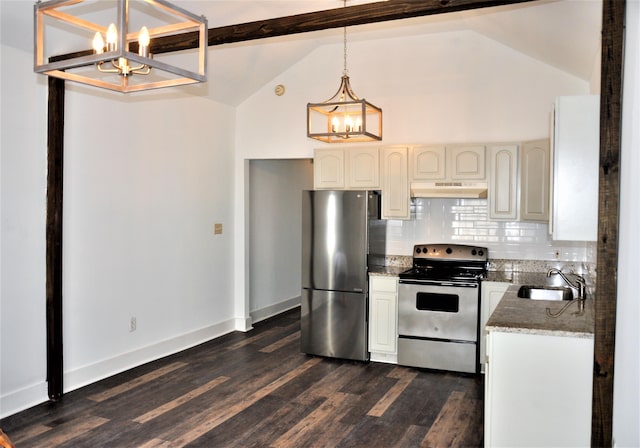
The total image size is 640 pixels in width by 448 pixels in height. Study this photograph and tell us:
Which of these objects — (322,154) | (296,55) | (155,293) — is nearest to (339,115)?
(322,154)

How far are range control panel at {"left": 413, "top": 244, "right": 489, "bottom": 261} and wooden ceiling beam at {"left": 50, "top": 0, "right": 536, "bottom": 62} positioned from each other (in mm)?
2742

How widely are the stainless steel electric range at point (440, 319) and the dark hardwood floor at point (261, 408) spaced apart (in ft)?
0.45

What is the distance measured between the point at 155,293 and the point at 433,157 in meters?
3.01

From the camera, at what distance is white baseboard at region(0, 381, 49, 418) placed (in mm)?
3816

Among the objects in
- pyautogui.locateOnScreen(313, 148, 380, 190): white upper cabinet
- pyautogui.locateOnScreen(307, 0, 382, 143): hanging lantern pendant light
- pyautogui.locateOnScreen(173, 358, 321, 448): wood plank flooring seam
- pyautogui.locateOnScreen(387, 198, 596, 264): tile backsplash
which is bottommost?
pyautogui.locateOnScreen(173, 358, 321, 448): wood plank flooring seam

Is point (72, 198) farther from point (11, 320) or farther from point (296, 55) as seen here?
point (296, 55)

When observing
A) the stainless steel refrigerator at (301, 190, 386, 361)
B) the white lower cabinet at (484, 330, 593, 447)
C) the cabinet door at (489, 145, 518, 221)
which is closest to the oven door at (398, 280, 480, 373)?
the stainless steel refrigerator at (301, 190, 386, 361)

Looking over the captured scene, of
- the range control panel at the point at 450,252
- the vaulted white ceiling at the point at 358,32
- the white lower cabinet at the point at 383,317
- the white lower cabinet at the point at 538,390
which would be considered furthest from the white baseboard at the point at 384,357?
the vaulted white ceiling at the point at 358,32

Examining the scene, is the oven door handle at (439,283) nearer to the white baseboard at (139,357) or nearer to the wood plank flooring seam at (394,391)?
the wood plank flooring seam at (394,391)

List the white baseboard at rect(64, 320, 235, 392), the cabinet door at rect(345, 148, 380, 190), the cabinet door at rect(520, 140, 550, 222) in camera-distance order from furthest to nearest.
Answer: the cabinet door at rect(345, 148, 380, 190) < the cabinet door at rect(520, 140, 550, 222) < the white baseboard at rect(64, 320, 235, 392)

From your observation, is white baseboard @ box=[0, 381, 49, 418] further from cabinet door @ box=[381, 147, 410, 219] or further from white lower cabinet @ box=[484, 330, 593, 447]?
cabinet door @ box=[381, 147, 410, 219]

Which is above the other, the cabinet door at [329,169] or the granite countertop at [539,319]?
the cabinet door at [329,169]

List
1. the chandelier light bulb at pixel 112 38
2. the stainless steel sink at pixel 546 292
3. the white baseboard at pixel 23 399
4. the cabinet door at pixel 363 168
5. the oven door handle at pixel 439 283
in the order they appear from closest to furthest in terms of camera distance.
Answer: the chandelier light bulb at pixel 112 38
the white baseboard at pixel 23 399
the stainless steel sink at pixel 546 292
the oven door handle at pixel 439 283
the cabinet door at pixel 363 168

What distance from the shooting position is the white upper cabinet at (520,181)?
15.6ft
